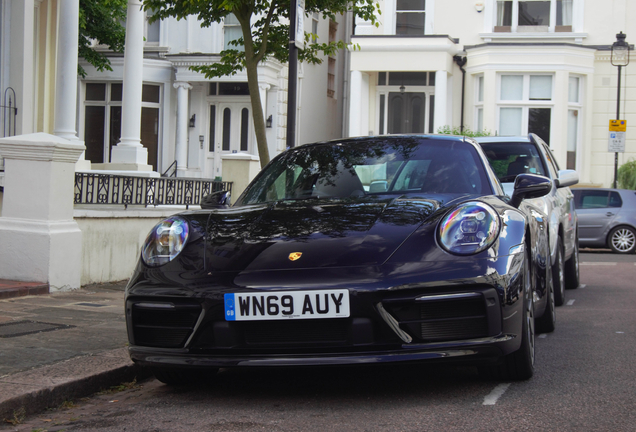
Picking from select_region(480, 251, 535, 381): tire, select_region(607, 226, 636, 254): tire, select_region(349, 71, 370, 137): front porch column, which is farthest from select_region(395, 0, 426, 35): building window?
select_region(480, 251, 535, 381): tire

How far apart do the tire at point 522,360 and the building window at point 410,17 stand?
2286cm

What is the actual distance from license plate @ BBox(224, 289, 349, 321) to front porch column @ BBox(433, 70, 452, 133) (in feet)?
70.8

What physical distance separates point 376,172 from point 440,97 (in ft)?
66.9

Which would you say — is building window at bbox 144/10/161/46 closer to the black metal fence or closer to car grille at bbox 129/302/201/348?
the black metal fence

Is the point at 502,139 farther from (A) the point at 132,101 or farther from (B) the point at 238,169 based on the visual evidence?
(A) the point at 132,101

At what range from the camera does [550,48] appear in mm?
24438

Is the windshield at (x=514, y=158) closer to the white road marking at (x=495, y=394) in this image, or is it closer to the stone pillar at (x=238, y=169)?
the stone pillar at (x=238, y=169)

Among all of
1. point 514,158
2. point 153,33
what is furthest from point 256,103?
point 153,33

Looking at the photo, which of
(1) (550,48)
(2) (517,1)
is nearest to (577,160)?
(1) (550,48)

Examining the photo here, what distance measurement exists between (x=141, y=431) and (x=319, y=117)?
26.5 meters

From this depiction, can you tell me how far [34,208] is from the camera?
8367 millimetres

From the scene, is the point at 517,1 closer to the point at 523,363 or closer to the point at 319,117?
the point at 319,117

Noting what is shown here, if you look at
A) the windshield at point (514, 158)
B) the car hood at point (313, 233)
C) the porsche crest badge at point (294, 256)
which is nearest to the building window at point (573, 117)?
the windshield at point (514, 158)

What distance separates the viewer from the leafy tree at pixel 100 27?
21.2m
